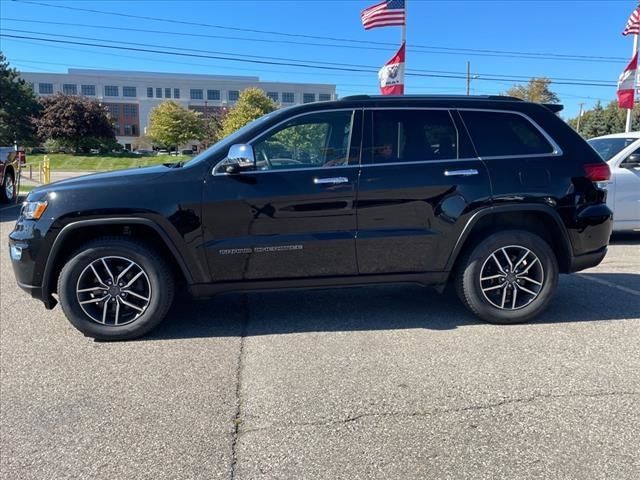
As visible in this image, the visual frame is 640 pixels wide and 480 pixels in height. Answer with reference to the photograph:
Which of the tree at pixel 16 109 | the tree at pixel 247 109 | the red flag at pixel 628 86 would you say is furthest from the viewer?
the tree at pixel 247 109

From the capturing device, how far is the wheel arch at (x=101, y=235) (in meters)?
3.95

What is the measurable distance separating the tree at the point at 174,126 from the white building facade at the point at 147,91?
35989 mm

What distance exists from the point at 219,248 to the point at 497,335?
7.85 ft

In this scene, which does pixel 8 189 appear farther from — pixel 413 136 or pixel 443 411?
pixel 443 411

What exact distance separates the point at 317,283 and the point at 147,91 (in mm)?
117353

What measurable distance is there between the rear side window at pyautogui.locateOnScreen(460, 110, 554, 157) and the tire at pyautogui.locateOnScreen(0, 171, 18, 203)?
40.6ft

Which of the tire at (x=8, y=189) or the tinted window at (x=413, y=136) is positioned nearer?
the tinted window at (x=413, y=136)

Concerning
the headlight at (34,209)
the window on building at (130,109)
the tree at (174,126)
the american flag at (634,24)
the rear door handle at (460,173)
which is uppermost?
the window on building at (130,109)

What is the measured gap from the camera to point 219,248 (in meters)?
4.06

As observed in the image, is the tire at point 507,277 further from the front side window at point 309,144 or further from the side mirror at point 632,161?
the side mirror at point 632,161

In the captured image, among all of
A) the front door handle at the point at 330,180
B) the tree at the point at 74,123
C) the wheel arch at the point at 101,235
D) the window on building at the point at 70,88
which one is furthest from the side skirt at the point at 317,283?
the window on building at the point at 70,88

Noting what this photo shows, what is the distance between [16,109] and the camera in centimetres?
5041

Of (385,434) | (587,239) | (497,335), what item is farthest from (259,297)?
(587,239)

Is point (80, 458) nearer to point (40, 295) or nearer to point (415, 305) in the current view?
point (40, 295)
